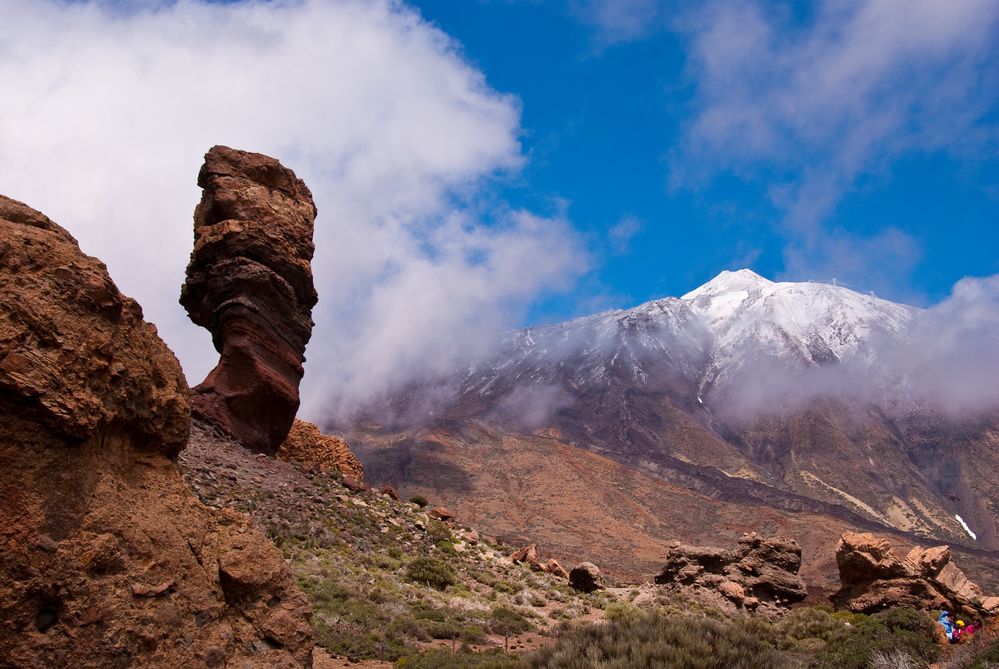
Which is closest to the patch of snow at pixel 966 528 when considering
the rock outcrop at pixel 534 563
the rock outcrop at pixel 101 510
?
the rock outcrop at pixel 534 563

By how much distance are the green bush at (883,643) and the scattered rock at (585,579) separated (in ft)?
36.3

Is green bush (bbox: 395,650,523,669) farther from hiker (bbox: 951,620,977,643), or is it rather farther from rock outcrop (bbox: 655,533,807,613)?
rock outcrop (bbox: 655,533,807,613)

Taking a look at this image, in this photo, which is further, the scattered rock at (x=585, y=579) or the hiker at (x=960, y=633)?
the scattered rock at (x=585, y=579)

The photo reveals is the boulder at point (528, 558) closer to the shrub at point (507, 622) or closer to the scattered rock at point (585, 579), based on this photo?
the scattered rock at point (585, 579)

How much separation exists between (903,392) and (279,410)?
587ft

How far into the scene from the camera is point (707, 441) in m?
138

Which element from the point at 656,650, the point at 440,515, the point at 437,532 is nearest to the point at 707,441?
the point at 440,515

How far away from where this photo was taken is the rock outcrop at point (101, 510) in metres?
4.37

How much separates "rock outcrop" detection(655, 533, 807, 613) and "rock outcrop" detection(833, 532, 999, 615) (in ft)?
8.08

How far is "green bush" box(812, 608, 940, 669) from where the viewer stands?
1134 centimetres

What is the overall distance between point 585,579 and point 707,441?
4725 inches

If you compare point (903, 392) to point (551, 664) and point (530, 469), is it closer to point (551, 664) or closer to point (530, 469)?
point (530, 469)

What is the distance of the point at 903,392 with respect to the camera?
168m

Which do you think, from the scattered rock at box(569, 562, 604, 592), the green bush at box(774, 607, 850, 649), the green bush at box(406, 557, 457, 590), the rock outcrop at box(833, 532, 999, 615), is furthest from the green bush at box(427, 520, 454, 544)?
the rock outcrop at box(833, 532, 999, 615)
